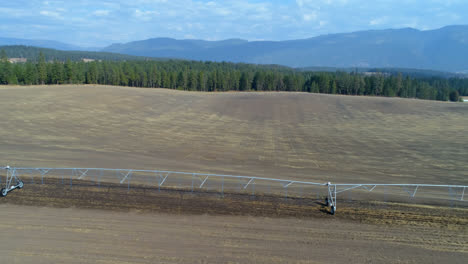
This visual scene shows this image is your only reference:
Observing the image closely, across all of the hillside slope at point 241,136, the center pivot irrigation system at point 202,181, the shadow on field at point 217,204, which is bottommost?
the shadow on field at point 217,204

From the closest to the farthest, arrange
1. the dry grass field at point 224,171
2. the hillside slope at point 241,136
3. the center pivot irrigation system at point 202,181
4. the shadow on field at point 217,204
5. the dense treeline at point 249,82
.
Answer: the dry grass field at point 224,171
the shadow on field at point 217,204
the center pivot irrigation system at point 202,181
the hillside slope at point 241,136
the dense treeline at point 249,82

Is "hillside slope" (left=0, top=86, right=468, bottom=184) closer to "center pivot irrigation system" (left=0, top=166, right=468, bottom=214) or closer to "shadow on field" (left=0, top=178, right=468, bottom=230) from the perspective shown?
"center pivot irrigation system" (left=0, top=166, right=468, bottom=214)

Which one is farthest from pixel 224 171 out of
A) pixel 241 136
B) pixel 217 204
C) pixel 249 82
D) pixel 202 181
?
pixel 249 82

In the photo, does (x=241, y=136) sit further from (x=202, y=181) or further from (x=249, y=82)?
(x=249, y=82)

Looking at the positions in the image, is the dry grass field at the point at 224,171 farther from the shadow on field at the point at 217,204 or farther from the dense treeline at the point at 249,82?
the dense treeline at the point at 249,82

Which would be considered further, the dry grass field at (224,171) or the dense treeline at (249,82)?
the dense treeline at (249,82)

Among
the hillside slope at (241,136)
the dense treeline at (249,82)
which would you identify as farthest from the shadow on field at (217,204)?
the dense treeline at (249,82)

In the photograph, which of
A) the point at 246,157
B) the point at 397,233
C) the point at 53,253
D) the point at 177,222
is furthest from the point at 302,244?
the point at 246,157

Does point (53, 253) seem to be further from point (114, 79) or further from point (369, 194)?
→ point (114, 79)
